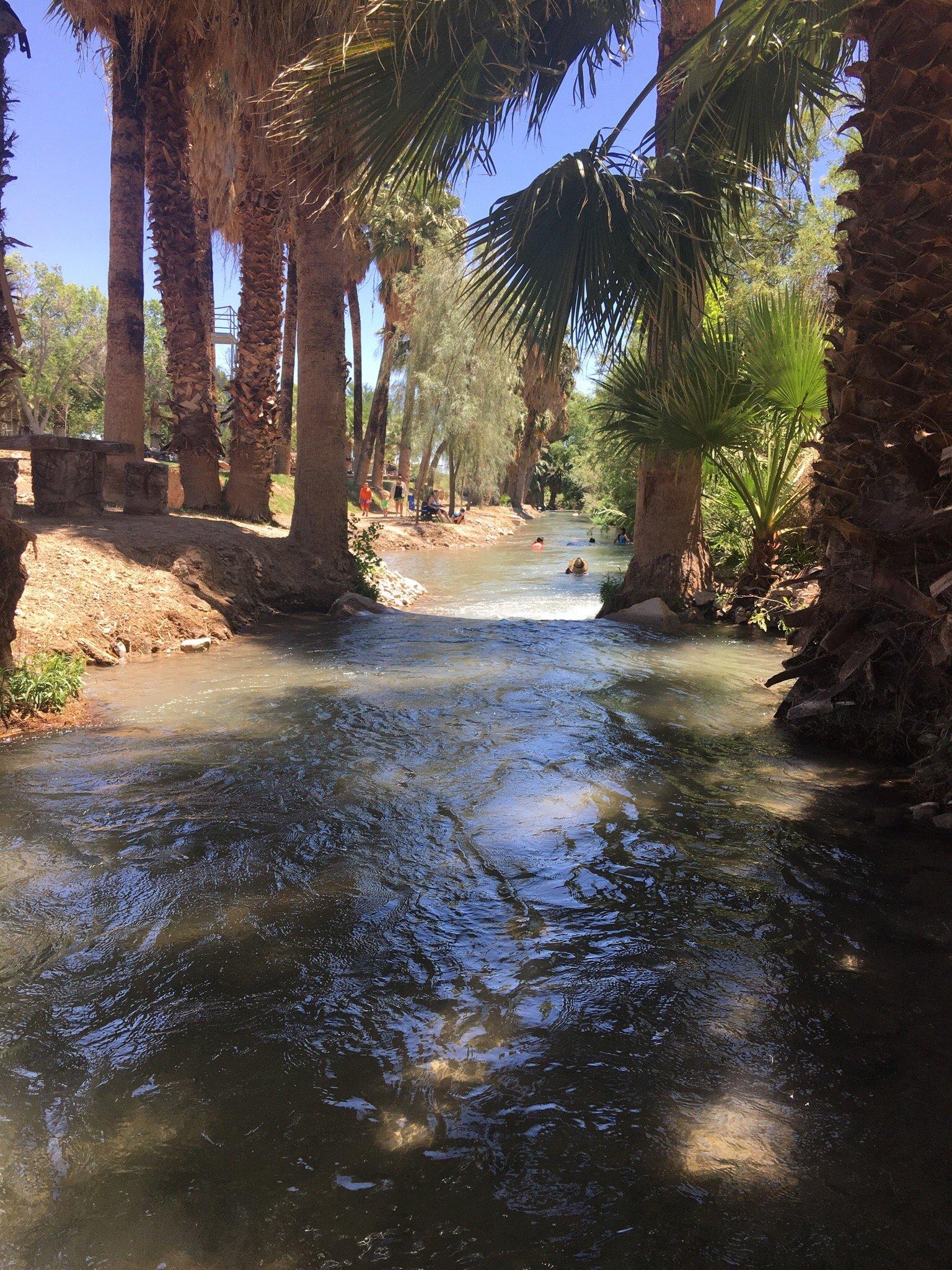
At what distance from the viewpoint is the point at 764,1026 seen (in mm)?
2635

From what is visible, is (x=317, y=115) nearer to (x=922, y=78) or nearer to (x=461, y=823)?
(x=922, y=78)

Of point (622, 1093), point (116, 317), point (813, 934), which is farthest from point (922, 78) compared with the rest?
point (116, 317)

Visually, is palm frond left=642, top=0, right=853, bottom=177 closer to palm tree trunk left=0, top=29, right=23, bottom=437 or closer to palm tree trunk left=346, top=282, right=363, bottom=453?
palm tree trunk left=0, top=29, right=23, bottom=437

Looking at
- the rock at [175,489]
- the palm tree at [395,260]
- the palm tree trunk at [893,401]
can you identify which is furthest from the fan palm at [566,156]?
the palm tree at [395,260]

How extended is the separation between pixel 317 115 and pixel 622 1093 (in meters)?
8.17

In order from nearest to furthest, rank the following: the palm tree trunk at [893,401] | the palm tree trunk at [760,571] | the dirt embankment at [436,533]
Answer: the palm tree trunk at [893,401], the palm tree trunk at [760,571], the dirt embankment at [436,533]

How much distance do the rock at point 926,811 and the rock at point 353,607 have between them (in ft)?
24.4

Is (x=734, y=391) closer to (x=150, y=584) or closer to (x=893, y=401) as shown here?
(x=893, y=401)

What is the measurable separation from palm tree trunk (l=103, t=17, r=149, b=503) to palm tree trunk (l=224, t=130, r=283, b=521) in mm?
1580

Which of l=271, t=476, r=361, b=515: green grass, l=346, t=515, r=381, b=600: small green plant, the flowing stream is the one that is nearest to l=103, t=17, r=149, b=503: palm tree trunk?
l=346, t=515, r=381, b=600: small green plant

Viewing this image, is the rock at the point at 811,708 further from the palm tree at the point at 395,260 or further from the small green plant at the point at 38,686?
the palm tree at the point at 395,260

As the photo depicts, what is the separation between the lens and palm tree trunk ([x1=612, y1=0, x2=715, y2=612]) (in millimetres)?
11531

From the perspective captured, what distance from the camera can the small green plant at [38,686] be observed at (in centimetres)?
553

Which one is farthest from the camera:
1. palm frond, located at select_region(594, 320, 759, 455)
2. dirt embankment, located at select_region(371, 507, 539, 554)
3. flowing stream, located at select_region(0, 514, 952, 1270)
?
dirt embankment, located at select_region(371, 507, 539, 554)
